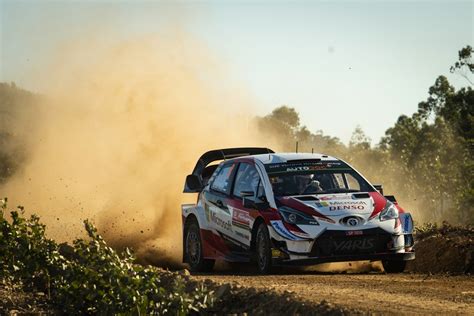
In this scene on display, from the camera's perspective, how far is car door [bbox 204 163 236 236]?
1540 centimetres

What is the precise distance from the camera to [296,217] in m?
14.0

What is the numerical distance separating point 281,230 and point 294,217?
23 cm

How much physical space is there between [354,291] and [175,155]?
1681cm

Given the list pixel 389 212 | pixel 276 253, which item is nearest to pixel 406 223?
pixel 389 212

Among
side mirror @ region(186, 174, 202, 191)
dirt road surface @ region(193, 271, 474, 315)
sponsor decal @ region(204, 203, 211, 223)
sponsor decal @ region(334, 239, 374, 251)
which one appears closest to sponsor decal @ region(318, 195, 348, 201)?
sponsor decal @ region(334, 239, 374, 251)

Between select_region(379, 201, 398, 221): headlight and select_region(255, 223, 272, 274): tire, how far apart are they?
149 centimetres

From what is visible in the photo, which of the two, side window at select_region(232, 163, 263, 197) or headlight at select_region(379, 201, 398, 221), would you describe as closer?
headlight at select_region(379, 201, 398, 221)

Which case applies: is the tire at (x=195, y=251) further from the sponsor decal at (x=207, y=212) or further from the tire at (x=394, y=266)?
the tire at (x=394, y=266)

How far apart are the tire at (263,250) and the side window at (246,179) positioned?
Answer: 0.75 meters

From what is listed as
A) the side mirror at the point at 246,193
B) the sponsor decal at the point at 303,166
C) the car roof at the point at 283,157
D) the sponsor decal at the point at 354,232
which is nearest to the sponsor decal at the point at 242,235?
the side mirror at the point at 246,193

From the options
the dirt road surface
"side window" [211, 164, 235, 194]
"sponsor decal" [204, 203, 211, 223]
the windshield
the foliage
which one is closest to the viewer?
the dirt road surface

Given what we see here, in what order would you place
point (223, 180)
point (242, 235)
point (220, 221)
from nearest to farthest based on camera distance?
point (242, 235) → point (220, 221) → point (223, 180)

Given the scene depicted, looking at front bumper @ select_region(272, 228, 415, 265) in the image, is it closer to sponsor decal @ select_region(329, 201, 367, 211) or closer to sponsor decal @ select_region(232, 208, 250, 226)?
sponsor decal @ select_region(329, 201, 367, 211)

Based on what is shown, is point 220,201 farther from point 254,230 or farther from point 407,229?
point 407,229
